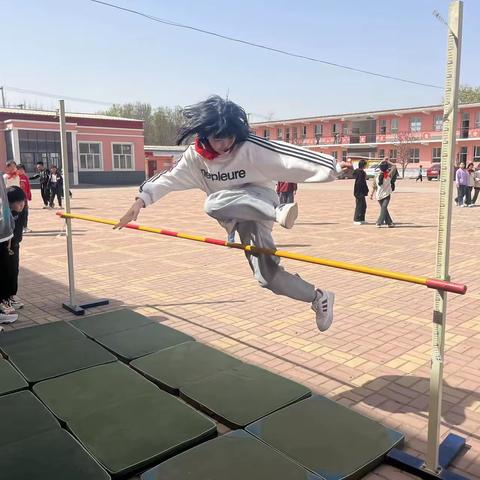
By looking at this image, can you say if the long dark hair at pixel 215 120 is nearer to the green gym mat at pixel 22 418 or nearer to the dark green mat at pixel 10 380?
the green gym mat at pixel 22 418

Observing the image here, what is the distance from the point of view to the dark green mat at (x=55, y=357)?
379 cm

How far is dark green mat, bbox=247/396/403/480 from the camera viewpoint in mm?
2637

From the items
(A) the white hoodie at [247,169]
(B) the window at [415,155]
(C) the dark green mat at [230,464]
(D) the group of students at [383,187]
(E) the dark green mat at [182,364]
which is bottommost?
(C) the dark green mat at [230,464]

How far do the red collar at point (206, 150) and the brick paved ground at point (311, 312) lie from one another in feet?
5.72

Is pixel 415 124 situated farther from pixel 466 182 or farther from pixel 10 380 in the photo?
pixel 10 380

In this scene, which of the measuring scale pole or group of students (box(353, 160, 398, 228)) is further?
group of students (box(353, 160, 398, 228))

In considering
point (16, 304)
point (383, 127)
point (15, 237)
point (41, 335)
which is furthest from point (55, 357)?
point (383, 127)

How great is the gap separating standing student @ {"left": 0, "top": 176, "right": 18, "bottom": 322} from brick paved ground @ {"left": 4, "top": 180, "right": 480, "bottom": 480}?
0.17m

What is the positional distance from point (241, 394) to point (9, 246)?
290cm

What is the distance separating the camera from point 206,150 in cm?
325

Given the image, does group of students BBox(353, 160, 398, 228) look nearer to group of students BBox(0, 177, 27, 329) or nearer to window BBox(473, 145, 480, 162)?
group of students BBox(0, 177, 27, 329)

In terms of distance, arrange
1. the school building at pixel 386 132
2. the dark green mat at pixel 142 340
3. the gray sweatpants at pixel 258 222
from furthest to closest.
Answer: the school building at pixel 386 132 → the dark green mat at pixel 142 340 → the gray sweatpants at pixel 258 222

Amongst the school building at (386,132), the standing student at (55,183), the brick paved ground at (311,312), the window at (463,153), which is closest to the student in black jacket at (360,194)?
the brick paved ground at (311,312)

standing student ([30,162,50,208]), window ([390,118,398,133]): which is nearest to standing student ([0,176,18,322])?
standing student ([30,162,50,208])
